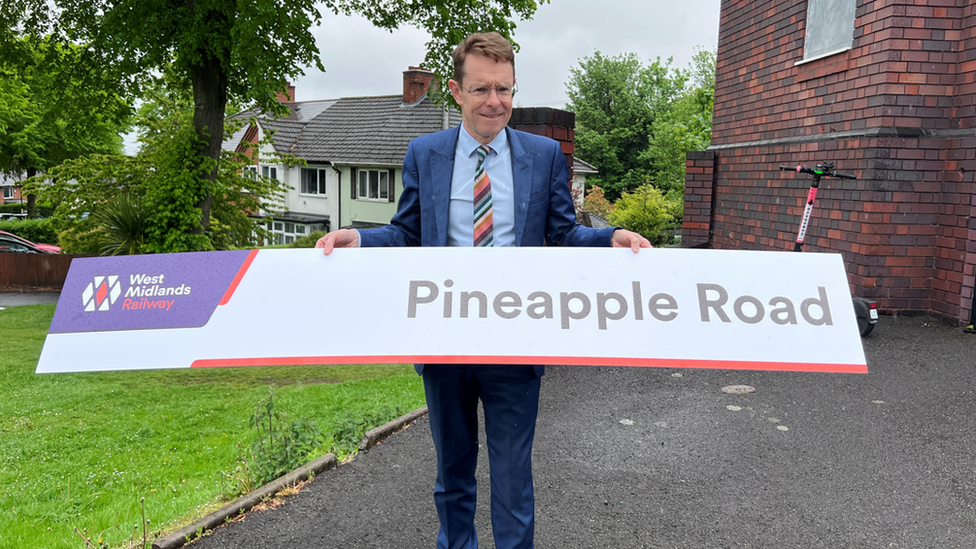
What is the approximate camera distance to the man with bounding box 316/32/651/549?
2254 millimetres

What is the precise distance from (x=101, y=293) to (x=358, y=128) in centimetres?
3830

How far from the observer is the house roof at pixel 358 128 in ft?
116

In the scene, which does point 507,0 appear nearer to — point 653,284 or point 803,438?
point 803,438

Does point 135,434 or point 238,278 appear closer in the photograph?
point 238,278

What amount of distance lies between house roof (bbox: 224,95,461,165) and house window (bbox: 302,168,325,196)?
101cm

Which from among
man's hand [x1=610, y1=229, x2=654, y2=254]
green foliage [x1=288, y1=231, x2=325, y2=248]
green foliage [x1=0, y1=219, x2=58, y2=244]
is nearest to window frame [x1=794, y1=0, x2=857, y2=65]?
man's hand [x1=610, y1=229, x2=654, y2=254]

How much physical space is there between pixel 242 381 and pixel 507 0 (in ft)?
33.4

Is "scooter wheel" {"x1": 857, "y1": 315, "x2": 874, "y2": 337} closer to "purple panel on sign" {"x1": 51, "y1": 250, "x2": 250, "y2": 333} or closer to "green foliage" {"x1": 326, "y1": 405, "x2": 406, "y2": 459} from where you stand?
"green foliage" {"x1": 326, "y1": 405, "x2": 406, "y2": 459}

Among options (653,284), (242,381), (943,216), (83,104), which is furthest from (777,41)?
(83,104)

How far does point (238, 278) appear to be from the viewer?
232 centimetres

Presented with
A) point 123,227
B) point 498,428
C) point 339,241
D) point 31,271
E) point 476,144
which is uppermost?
point 476,144

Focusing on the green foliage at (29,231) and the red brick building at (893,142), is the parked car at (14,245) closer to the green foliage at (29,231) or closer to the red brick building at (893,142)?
the green foliage at (29,231)

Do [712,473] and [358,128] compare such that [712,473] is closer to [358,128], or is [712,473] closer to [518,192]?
[518,192]

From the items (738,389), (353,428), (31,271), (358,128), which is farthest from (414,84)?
(353,428)
